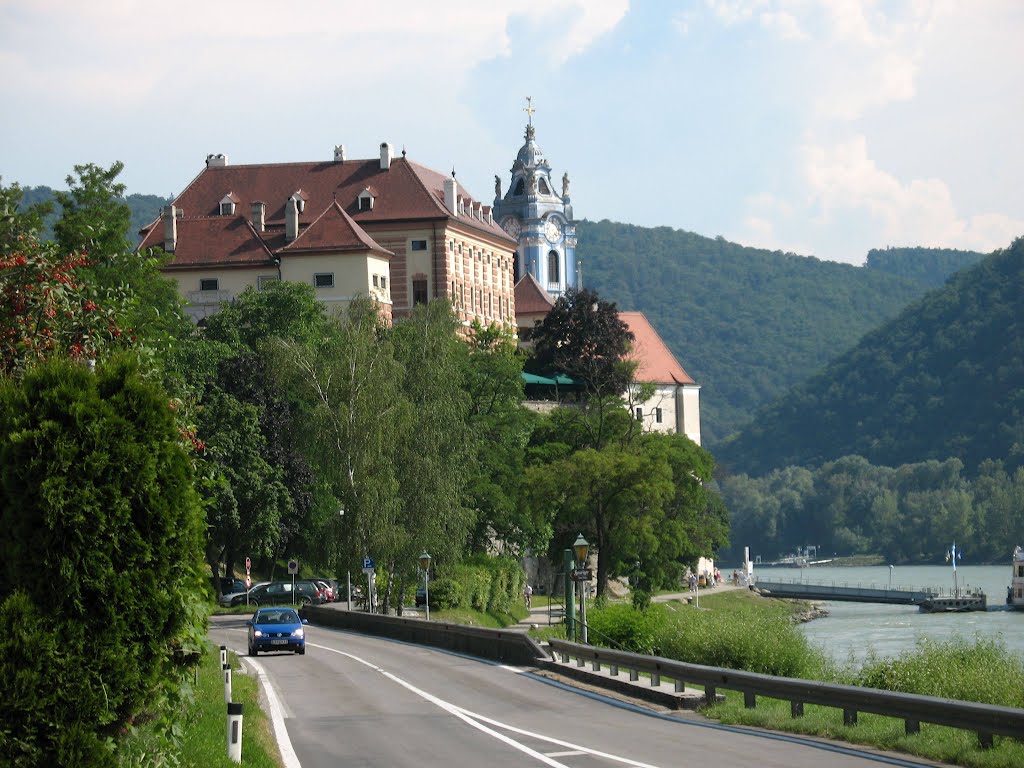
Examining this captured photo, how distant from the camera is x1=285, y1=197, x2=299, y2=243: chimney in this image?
317 ft

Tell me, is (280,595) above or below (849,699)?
above

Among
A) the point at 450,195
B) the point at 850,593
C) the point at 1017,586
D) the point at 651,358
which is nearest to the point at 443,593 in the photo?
the point at 450,195

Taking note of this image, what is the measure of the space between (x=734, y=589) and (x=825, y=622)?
57.0 feet

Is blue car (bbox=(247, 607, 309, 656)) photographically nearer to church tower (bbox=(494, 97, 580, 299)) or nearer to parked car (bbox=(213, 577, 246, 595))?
parked car (bbox=(213, 577, 246, 595))

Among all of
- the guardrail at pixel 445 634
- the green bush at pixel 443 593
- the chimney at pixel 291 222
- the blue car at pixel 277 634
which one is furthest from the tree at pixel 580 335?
the blue car at pixel 277 634

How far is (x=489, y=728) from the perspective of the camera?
71.2ft

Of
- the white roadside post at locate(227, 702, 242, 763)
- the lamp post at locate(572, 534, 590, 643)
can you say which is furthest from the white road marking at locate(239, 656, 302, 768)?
the lamp post at locate(572, 534, 590, 643)

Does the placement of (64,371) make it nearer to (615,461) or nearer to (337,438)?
(337,438)

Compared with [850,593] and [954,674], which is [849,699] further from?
[850,593]

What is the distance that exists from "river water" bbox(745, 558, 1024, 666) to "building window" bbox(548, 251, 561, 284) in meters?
37.1

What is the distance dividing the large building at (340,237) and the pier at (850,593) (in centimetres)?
3117

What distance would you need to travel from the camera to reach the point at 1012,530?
546ft

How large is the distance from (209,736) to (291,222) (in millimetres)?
79932

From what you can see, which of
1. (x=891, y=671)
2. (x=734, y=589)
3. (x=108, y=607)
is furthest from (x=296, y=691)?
(x=734, y=589)
